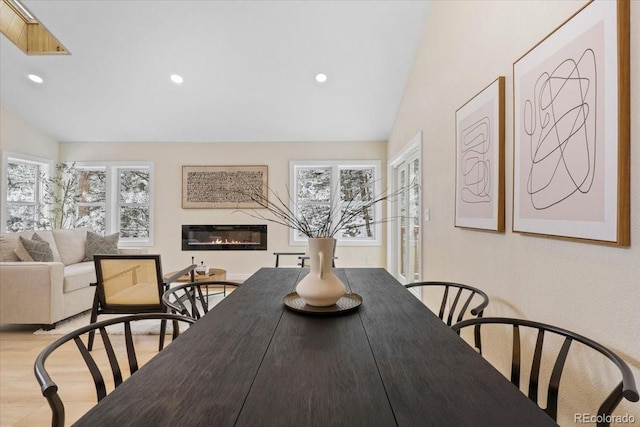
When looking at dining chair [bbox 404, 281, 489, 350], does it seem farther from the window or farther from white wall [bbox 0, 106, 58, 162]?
white wall [bbox 0, 106, 58, 162]

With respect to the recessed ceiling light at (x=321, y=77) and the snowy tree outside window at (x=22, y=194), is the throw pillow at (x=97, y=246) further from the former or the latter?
the recessed ceiling light at (x=321, y=77)

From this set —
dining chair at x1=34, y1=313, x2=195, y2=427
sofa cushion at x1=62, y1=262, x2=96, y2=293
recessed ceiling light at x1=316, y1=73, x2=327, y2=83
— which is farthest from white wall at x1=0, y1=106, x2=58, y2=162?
dining chair at x1=34, y1=313, x2=195, y2=427

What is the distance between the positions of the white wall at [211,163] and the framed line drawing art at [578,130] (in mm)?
3989

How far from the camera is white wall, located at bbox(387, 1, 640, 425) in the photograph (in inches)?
39.6

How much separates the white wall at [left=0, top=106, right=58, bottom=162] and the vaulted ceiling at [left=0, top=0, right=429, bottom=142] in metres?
0.14

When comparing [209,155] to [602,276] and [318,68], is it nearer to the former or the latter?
[318,68]

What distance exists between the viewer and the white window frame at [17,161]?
448 centimetres

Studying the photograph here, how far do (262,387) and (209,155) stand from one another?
5259 millimetres

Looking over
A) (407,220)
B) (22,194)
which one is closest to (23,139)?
(22,194)

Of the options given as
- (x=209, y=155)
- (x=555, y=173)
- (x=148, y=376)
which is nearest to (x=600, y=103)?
(x=555, y=173)

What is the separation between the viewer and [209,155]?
5461 mm

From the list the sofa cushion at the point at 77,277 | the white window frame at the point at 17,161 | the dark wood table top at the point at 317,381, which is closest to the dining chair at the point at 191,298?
the dark wood table top at the point at 317,381

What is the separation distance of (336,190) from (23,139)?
4792mm

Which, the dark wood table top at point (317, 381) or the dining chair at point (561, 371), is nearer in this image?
the dark wood table top at point (317, 381)
